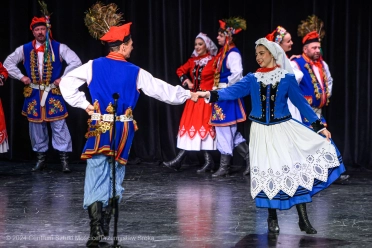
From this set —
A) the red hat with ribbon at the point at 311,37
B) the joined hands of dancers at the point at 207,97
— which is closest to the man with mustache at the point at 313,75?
the red hat with ribbon at the point at 311,37

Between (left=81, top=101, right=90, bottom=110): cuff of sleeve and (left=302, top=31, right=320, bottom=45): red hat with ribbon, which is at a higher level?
(left=302, top=31, right=320, bottom=45): red hat with ribbon

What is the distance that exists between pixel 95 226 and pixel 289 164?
1.32 m

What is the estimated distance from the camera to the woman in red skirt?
8.11 meters

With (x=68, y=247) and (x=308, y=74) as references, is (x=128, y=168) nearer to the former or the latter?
(x=308, y=74)

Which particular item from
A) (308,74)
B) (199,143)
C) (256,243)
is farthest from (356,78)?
(256,243)

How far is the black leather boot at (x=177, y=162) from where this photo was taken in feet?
27.3

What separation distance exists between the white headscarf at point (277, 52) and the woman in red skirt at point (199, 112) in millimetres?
2860

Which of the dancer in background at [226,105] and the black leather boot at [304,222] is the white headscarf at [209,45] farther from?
the black leather boot at [304,222]

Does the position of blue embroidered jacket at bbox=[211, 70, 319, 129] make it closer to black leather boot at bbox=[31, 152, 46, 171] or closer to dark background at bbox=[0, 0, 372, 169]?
dark background at bbox=[0, 0, 372, 169]

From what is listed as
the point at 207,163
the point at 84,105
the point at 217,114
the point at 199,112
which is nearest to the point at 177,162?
the point at 207,163

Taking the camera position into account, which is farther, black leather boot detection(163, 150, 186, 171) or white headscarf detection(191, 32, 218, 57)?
black leather boot detection(163, 150, 186, 171)

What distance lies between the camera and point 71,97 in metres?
4.80

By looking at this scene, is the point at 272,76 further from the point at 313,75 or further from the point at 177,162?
the point at 177,162

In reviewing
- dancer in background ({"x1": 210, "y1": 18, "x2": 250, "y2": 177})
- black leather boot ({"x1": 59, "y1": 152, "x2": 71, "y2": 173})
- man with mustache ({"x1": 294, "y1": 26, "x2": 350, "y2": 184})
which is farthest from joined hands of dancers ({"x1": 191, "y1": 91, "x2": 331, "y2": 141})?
black leather boot ({"x1": 59, "y1": 152, "x2": 71, "y2": 173})
